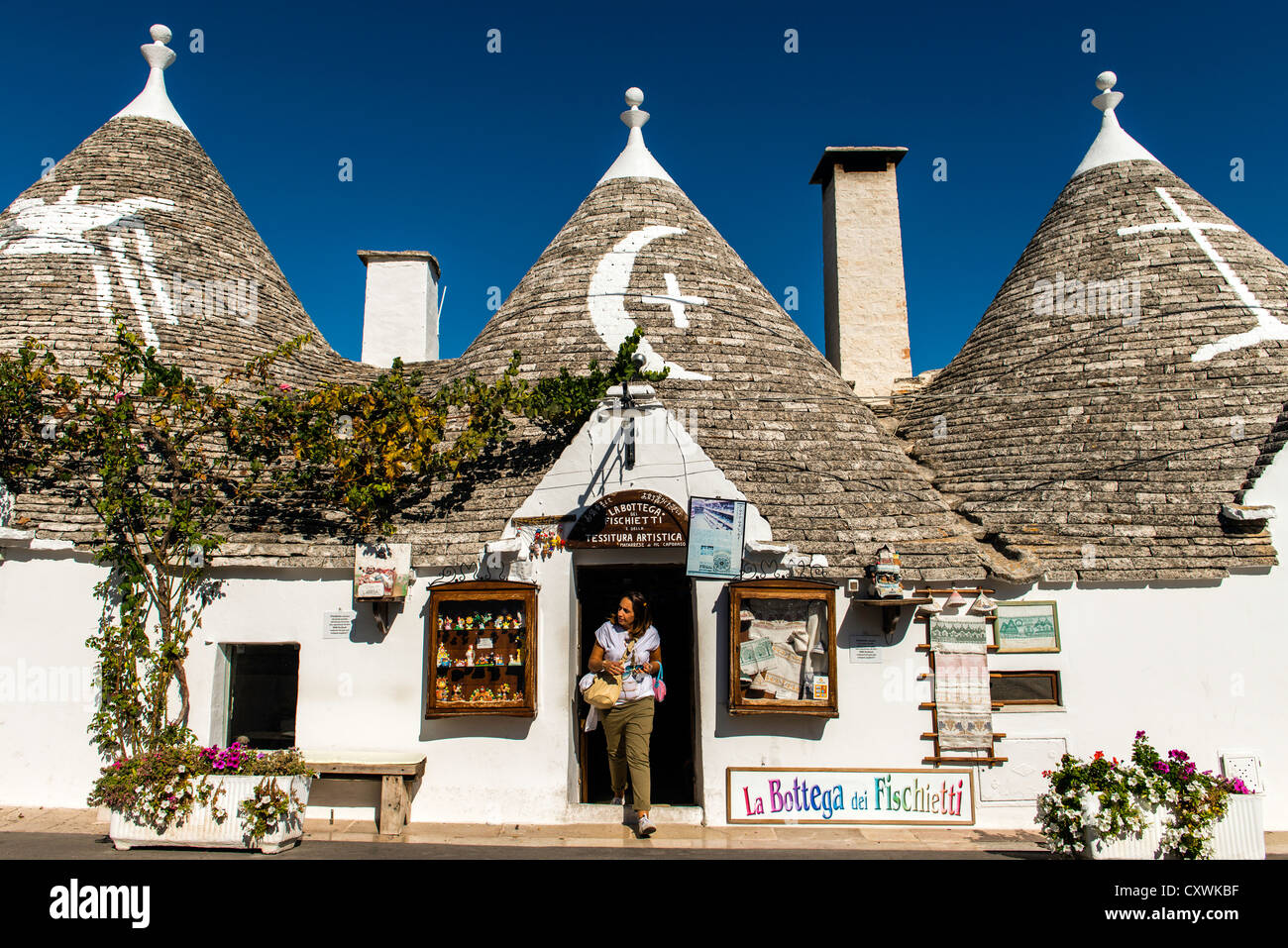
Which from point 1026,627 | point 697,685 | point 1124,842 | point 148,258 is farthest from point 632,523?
point 148,258

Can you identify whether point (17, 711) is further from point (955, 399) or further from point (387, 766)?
point (955, 399)

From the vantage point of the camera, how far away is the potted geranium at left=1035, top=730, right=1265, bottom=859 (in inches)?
214

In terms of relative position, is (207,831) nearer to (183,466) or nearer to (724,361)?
(183,466)

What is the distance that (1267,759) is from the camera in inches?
276

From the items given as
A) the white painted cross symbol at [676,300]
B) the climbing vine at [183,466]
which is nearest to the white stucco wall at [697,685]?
the climbing vine at [183,466]

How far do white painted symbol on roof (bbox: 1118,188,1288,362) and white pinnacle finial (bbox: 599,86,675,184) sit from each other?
6.24 meters

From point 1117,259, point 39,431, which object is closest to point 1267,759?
point 1117,259

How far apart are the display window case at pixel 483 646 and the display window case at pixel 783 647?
1.74 meters

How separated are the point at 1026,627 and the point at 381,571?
5652mm

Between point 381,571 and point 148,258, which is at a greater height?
point 148,258

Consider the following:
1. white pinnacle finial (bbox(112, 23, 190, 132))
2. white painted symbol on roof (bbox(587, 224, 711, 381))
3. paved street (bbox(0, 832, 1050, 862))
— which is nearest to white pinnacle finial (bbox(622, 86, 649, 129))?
white painted symbol on roof (bbox(587, 224, 711, 381))

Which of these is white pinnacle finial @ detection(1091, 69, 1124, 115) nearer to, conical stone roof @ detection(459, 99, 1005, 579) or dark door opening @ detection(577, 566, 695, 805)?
conical stone roof @ detection(459, 99, 1005, 579)

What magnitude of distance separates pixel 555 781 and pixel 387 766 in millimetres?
1380

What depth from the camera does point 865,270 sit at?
12375mm
